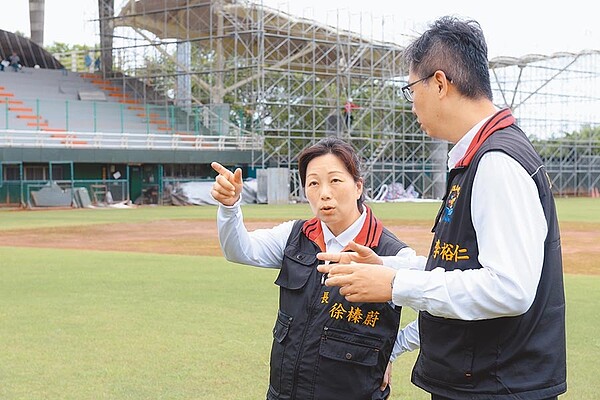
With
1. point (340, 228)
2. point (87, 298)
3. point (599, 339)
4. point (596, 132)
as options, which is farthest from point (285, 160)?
point (340, 228)

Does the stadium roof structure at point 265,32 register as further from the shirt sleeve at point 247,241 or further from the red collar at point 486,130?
the red collar at point 486,130

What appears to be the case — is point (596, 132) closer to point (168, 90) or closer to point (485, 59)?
point (168, 90)

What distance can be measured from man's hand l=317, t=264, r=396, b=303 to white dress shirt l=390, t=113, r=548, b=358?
0.12 feet

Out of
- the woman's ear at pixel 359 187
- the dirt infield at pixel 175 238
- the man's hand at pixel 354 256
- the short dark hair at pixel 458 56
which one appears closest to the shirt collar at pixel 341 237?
the woman's ear at pixel 359 187

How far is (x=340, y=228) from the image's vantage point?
380 centimetres

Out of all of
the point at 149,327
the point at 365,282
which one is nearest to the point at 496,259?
the point at 365,282

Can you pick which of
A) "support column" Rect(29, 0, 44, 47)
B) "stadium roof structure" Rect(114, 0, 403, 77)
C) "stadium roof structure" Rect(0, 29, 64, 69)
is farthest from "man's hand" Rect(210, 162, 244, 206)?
"support column" Rect(29, 0, 44, 47)

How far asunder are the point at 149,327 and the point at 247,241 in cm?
541

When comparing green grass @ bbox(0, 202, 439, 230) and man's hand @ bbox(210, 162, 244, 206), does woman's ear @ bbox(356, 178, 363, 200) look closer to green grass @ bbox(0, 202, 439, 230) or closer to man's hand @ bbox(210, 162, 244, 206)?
man's hand @ bbox(210, 162, 244, 206)

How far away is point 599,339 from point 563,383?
233 inches

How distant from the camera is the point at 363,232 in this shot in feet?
12.5

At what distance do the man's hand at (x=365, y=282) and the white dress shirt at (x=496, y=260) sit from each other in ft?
0.12

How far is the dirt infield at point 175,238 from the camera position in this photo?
58.4 ft

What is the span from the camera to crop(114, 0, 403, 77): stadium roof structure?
145ft
